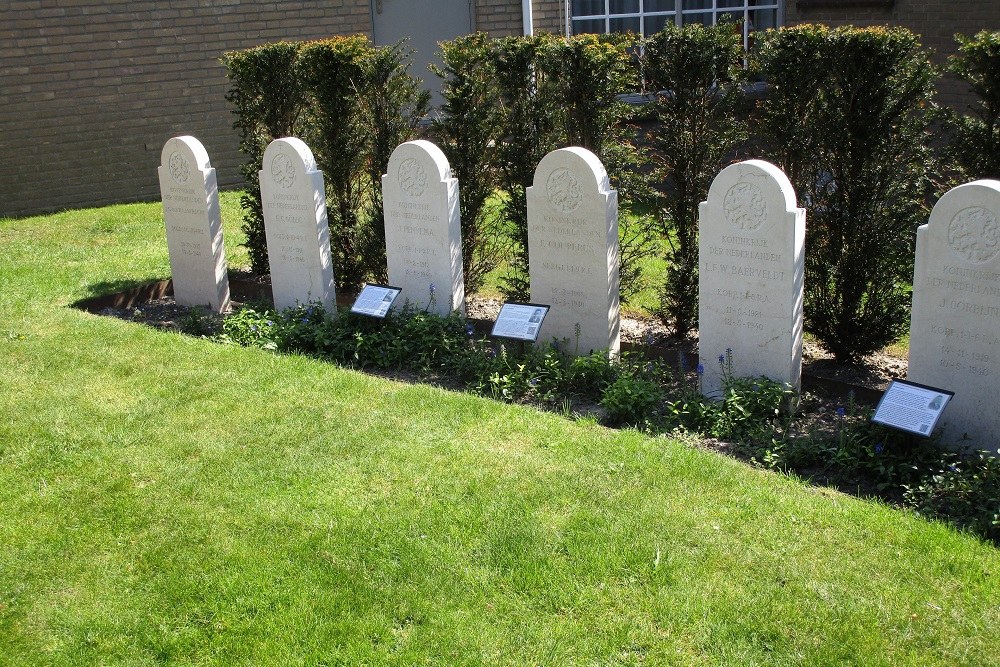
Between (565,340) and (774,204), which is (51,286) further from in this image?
(774,204)

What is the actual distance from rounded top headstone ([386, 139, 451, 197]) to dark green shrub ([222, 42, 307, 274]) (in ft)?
7.73

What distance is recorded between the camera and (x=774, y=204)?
19.5ft

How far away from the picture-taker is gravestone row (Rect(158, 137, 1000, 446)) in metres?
5.32

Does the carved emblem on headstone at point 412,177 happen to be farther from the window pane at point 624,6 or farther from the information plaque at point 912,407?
the window pane at point 624,6

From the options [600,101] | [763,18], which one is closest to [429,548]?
[600,101]

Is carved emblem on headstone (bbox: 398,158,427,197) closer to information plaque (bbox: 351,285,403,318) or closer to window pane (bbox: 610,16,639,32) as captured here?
information plaque (bbox: 351,285,403,318)

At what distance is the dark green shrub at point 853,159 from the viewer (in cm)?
641

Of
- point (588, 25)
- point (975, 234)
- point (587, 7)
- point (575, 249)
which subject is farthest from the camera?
point (588, 25)

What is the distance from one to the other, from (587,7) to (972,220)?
10690mm

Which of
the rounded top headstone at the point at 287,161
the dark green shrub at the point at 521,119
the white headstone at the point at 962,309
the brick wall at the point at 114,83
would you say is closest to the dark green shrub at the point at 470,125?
the dark green shrub at the point at 521,119

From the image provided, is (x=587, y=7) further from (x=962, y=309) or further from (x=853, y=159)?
(x=962, y=309)

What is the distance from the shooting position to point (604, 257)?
685 centimetres

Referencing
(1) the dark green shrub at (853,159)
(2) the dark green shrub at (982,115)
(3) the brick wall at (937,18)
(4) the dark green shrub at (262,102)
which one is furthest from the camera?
(3) the brick wall at (937,18)

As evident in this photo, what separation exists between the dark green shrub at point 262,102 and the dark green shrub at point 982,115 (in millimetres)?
6074
